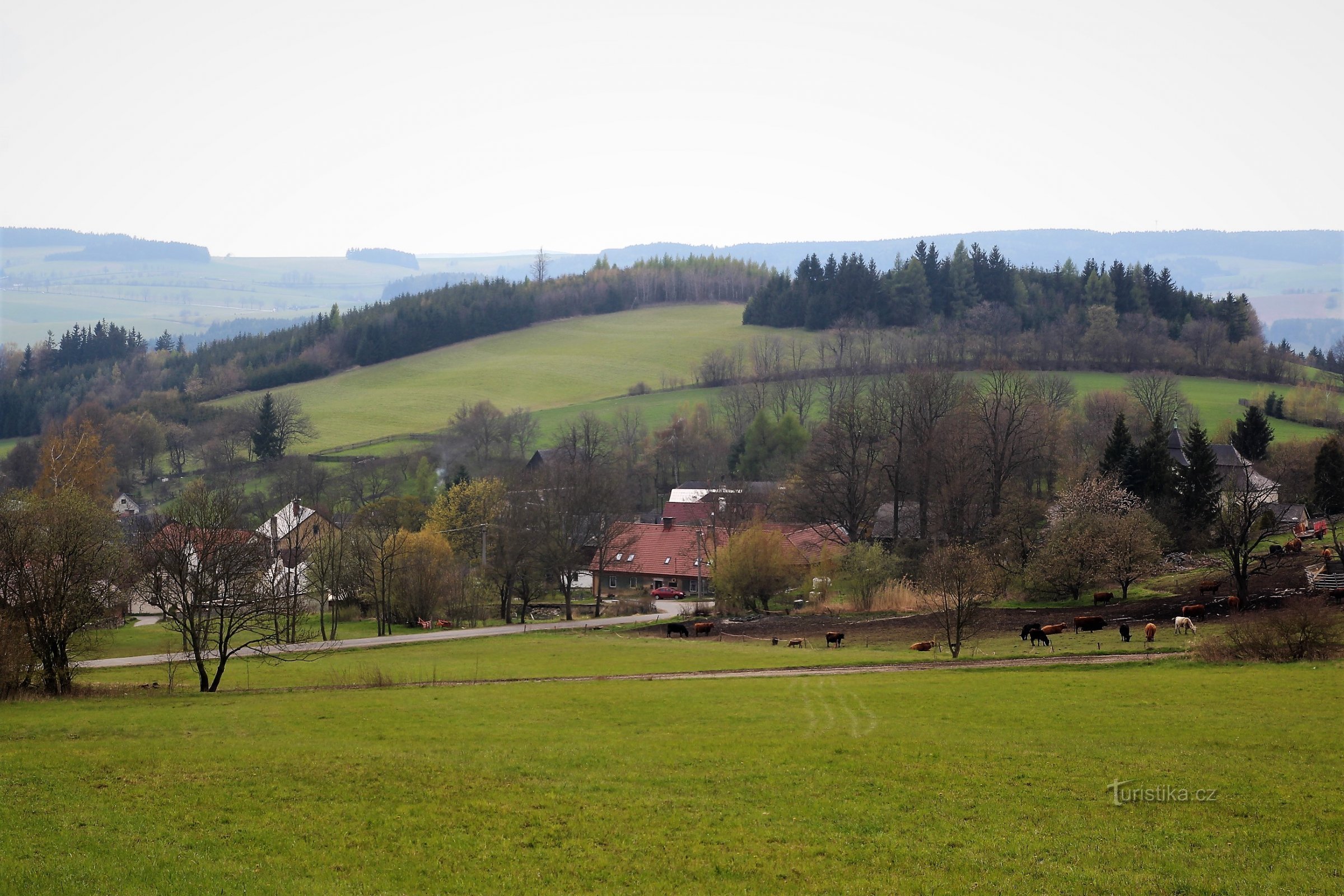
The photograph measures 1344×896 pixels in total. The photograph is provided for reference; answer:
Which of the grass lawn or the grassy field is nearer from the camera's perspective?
the grassy field

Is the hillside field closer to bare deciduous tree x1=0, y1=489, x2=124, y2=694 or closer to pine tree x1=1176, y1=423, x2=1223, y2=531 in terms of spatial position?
pine tree x1=1176, y1=423, x2=1223, y2=531

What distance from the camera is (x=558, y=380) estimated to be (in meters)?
132

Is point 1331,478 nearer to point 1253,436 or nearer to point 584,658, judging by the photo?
point 1253,436

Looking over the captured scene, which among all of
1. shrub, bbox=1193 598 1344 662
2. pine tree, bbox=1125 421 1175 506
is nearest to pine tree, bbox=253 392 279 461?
pine tree, bbox=1125 421 1175 506

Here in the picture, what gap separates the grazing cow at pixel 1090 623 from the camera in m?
35.1

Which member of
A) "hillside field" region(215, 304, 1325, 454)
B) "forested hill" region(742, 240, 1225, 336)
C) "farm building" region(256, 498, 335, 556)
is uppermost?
"forested hill" region(742, 240, 1225, 336)

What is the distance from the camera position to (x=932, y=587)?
43125 mm

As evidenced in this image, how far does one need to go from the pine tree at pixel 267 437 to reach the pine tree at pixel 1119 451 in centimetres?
7928

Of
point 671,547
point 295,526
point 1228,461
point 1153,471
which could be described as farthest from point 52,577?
point 1228,461

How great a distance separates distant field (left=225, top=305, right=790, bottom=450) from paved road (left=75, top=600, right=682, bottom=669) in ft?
195

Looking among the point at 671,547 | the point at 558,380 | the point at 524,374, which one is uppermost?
the point at 524,374

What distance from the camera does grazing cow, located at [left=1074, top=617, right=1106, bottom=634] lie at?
35.1 metres

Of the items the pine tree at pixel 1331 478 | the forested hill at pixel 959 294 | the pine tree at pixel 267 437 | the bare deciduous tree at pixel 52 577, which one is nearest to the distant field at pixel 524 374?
the pine tree at pixel 267 437

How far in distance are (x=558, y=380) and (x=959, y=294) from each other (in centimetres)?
5763
